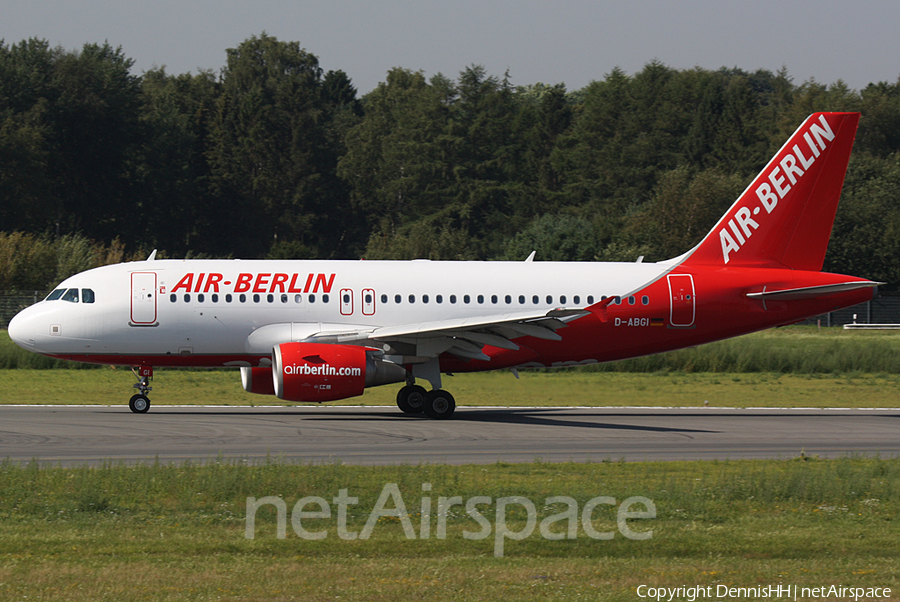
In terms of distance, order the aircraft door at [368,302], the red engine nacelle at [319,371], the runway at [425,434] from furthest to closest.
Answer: the aircraft door at [368,302] < the red engine nacelle at [319,371] < the runway at [425,434]

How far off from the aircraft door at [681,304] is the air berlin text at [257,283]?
897 cm

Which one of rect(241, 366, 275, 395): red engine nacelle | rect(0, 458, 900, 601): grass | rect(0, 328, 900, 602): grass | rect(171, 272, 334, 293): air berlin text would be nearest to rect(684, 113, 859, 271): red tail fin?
rect(171, 272, 334, 293): air berlin text

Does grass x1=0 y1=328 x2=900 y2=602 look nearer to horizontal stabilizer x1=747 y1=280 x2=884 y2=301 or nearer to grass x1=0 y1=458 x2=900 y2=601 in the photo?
grass x1=0 y1=458 x2=900 y2=601

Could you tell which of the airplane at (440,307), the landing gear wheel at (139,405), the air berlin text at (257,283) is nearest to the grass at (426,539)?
the airplane at (440,307)

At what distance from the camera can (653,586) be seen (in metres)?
10.2

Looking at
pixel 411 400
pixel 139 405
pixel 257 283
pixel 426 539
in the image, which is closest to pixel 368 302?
pixel 411 400

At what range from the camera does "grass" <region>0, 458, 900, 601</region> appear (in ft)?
33.4

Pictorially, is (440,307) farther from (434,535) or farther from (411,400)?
(434,535)

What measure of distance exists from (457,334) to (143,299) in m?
7.86

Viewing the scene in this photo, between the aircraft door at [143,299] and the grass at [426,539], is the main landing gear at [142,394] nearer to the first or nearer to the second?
the aircraft door at [143,299]

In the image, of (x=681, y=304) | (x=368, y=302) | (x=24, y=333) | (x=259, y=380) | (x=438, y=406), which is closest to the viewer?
(x=438, y=406)

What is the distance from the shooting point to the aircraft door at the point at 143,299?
26953mm

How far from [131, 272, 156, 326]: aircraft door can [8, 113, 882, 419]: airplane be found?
35 millimetres

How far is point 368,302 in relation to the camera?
2773 centimetres
